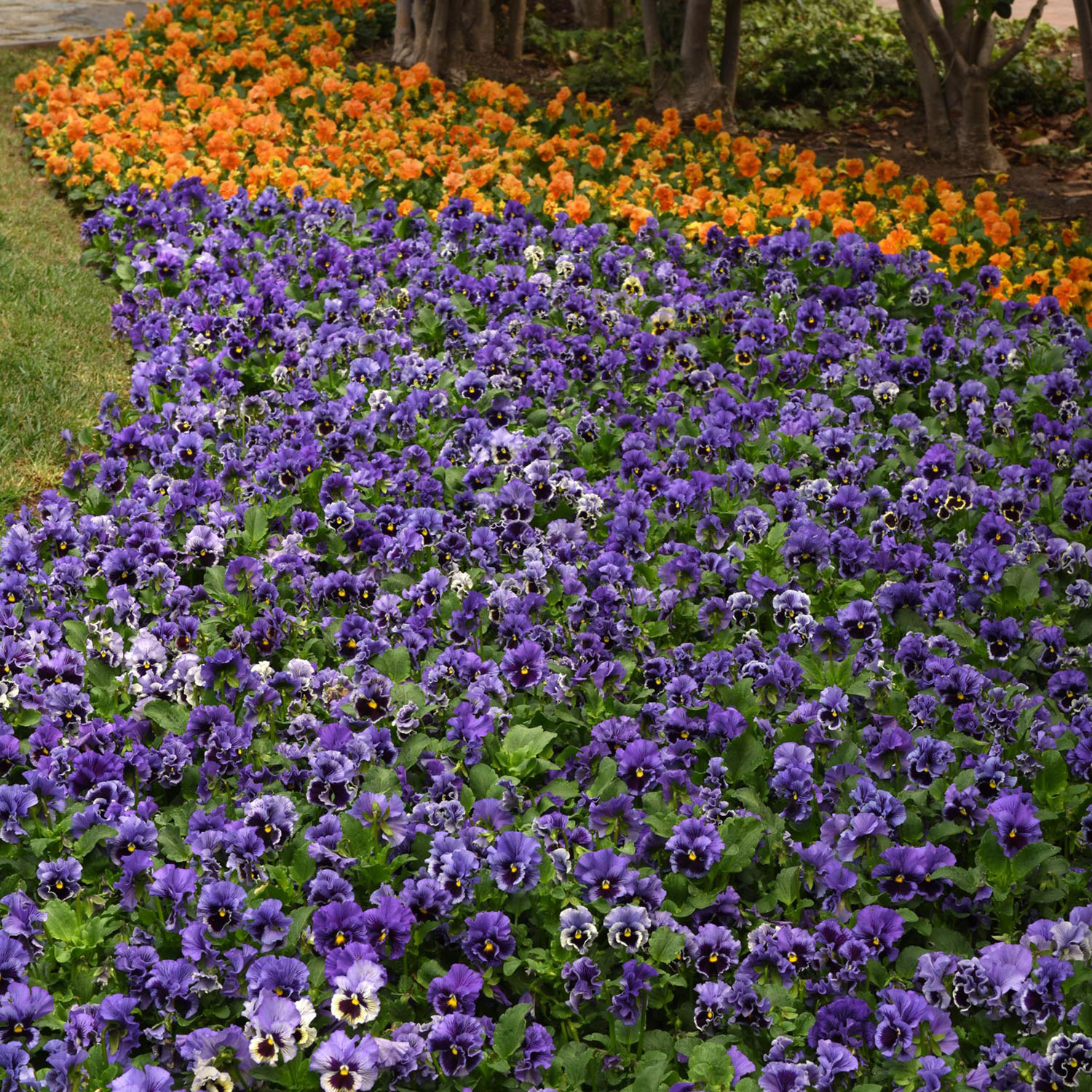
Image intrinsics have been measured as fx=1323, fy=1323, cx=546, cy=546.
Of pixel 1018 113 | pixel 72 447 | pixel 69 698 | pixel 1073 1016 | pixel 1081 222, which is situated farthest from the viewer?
pixel 1018 113

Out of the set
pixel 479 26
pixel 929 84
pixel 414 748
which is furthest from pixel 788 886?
pixel 479 26

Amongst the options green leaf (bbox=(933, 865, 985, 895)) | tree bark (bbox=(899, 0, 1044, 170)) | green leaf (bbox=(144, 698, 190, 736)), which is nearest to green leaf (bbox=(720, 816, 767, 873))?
green leaf (bbox=(933, 865, 985, 895))

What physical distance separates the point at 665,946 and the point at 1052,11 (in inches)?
645

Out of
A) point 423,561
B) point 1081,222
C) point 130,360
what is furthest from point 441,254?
point 1081,222

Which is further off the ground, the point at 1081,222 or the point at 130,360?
the point at 1081,222

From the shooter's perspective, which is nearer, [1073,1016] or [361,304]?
[1073,1016]

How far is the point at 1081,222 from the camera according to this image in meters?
7.98

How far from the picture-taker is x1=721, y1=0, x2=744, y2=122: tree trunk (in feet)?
31.4

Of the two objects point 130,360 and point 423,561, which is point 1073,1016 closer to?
point 423,561

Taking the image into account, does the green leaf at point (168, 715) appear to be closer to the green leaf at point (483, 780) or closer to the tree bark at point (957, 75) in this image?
the green leaf at point (483, 780)

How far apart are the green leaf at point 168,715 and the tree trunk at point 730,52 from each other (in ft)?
24.6

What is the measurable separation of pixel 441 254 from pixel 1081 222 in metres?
3.99

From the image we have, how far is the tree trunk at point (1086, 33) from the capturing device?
7.54 meters

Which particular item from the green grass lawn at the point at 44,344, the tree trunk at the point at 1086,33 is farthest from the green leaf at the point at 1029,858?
the tree trunk at the point at 1086,33
